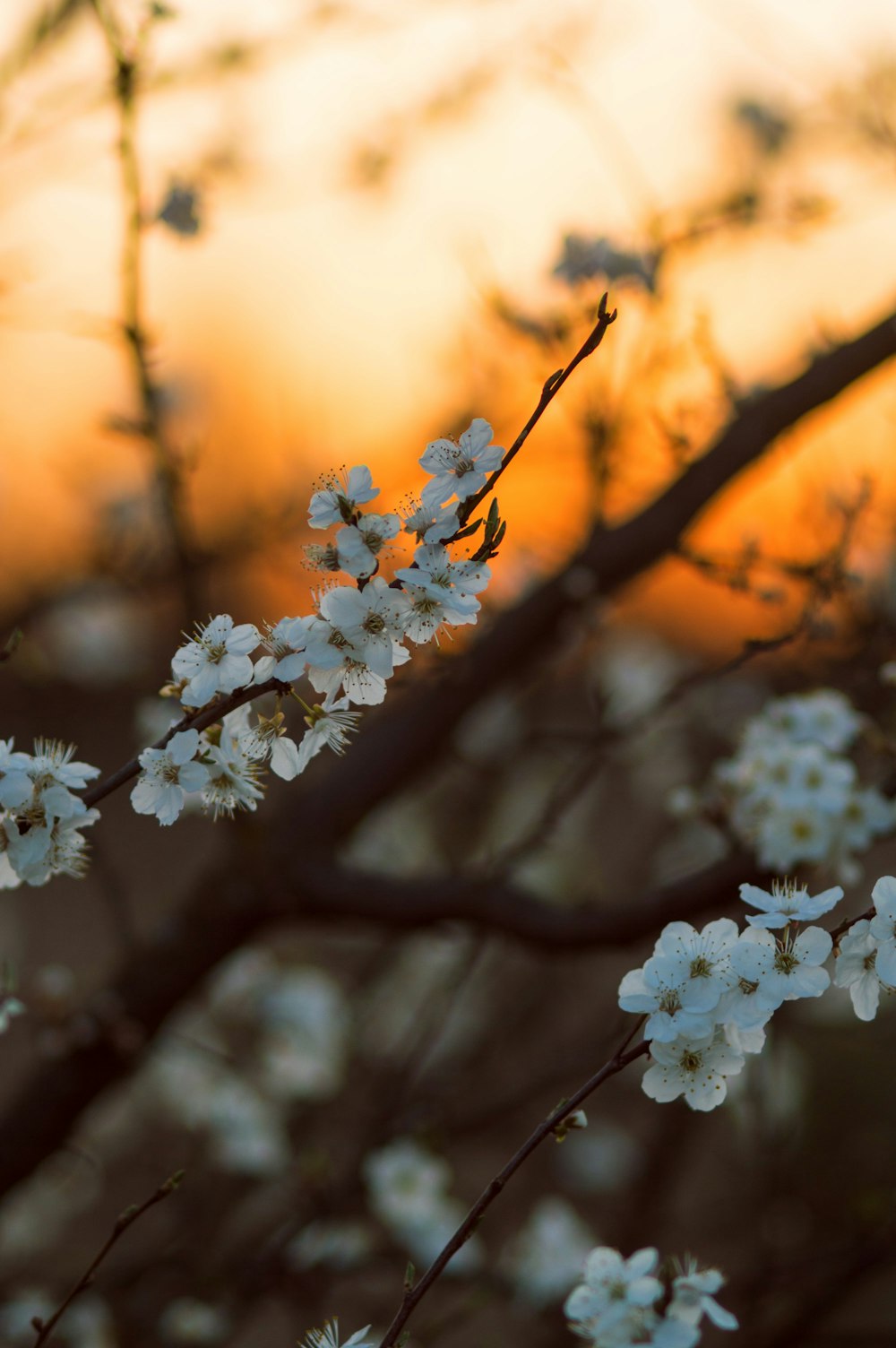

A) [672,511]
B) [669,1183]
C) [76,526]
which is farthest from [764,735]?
[76,526]

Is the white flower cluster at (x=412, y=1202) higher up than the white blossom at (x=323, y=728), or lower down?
higher up

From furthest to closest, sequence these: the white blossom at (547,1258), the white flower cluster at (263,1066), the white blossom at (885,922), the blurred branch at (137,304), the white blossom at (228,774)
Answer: the white flower cluster at (263,1066) → the white blossom at (547,1258) → the blurred branch at (137,304) → the white blossom at (228,774) → the white blossom at (885,922)

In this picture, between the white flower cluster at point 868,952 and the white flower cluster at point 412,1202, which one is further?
the white flower cluster at point 412,1202

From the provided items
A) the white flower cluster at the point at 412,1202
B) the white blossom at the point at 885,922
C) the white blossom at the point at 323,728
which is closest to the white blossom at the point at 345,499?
the white blossom at the point at 323,728

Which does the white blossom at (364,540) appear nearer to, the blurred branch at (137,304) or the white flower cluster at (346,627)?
the white flower cluster at (346,627)

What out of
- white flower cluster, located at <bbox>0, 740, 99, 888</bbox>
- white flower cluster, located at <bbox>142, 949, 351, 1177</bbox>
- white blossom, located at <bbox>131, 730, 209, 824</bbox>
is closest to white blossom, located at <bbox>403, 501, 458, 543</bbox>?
white blossom, located at <bbox>131, 730, 209, 824</bbox>

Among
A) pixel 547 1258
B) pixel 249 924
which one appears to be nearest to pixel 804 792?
pixel 249 924

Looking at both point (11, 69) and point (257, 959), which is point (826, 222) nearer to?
point (11, 69)

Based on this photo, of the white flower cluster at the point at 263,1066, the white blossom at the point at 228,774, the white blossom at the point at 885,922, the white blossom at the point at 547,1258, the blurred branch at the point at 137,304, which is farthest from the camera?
the white flower cluster at the point at 263,1066
